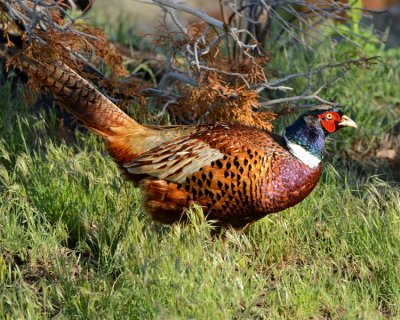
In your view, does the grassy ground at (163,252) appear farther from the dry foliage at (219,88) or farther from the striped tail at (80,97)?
the dry foliage at (219,88)

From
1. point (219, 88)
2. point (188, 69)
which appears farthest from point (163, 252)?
point (188, 69)

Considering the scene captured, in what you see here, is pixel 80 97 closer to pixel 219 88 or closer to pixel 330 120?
pixel 219 88

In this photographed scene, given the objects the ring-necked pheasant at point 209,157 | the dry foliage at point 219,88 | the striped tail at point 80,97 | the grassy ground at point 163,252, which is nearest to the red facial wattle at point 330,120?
the ring-necked pheasant at point 209,157

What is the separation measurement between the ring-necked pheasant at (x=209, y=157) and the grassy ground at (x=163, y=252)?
152 mm

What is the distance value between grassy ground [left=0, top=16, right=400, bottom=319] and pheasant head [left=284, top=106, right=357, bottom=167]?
1.25 feet

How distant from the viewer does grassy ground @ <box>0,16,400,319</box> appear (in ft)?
12.1

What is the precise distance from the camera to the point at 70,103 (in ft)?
15.6

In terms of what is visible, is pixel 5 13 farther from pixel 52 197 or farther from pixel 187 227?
pixel 187 227

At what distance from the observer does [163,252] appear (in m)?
3.92

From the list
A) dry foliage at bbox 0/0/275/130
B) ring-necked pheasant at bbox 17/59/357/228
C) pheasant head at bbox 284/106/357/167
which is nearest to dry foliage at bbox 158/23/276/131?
dry foliage at bbox 0/0/275/130

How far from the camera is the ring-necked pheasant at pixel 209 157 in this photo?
4340 mm

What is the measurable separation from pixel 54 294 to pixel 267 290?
1.02 m

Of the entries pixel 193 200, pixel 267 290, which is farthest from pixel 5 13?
pixel 267 290

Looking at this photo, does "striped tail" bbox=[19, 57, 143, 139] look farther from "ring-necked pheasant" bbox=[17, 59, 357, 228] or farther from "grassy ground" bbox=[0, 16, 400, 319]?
"grassy ground" bbox=[0, 16, 400, 319]
